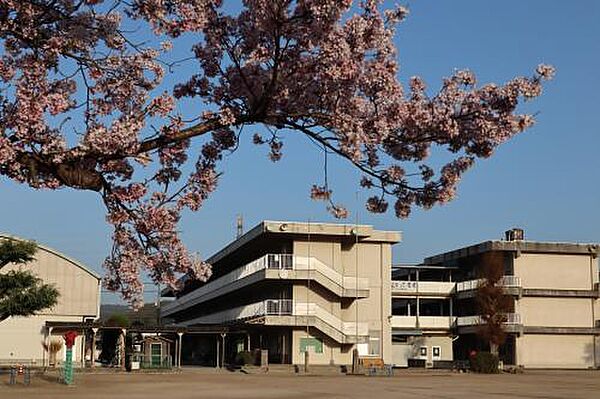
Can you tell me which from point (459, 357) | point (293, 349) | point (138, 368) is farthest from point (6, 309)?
point (459, 357)

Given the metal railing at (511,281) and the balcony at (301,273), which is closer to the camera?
the balcony at (301,273)

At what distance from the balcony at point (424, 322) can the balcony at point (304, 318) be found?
28.9 feet

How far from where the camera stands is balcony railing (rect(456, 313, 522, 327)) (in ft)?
204

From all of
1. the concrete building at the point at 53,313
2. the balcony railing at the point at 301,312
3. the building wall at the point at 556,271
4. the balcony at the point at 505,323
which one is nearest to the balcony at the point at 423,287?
the balcony at the point at 505,323

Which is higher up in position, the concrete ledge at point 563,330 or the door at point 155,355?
the concrete ledge at point 563,330

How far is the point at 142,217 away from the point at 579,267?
2535 inches

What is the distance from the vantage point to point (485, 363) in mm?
56781

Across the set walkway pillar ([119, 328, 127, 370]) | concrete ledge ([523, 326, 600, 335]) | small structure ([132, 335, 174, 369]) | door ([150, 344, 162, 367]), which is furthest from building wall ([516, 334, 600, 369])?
walkway pillar ([119, 328, 127, 370])

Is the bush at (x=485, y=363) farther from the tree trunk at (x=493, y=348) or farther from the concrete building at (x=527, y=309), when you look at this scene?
the concrete building at (x=527, y=309)

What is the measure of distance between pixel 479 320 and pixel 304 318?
53.0ft

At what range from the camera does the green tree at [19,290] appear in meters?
36.6

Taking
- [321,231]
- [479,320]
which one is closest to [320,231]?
[321,231]

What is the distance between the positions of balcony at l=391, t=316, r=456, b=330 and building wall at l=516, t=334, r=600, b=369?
6.17 meters

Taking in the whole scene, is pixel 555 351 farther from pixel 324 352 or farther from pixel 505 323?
pixel 324 352
